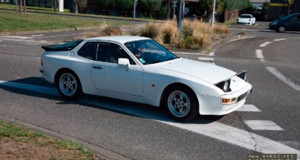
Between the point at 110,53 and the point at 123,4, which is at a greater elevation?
the point at 123,4

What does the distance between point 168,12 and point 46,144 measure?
43683 millimetres

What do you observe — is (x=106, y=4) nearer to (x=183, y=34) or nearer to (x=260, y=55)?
(x=183, y=34)

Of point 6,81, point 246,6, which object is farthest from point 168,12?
point 6,81

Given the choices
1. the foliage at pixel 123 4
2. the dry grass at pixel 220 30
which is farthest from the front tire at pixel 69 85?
the foliage at pixel 123 4

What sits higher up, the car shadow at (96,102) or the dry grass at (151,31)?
the dry grass at (151,31)

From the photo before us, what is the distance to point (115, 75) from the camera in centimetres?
705

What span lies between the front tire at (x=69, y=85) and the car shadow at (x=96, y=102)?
131 mm

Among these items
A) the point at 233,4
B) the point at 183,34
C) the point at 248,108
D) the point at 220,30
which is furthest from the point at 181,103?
the point at 233,4

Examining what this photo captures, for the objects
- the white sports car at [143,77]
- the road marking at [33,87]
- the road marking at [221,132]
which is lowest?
the road marking at [221,132]

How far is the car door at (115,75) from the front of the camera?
6840mm

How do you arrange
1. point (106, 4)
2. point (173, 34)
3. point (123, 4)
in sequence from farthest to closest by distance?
point (106, 4) < point (123, 4) < point (173, 34)

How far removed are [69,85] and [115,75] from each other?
134 cm

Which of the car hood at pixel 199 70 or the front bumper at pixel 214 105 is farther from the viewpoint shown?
the car hood at pixel 199 70

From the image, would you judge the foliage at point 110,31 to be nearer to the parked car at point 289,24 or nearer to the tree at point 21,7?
the tree at point 21,7
